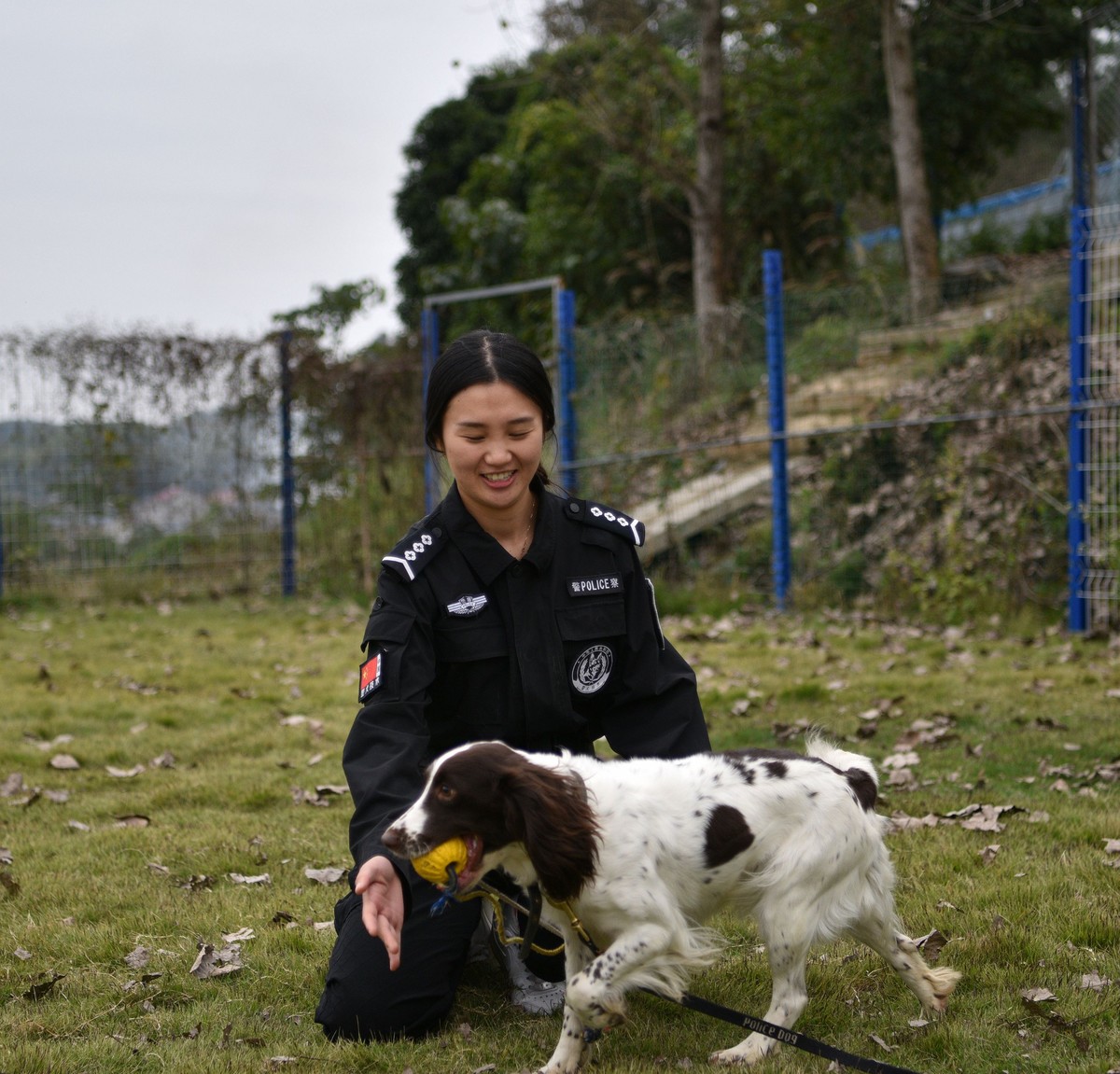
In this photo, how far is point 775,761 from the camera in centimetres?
305

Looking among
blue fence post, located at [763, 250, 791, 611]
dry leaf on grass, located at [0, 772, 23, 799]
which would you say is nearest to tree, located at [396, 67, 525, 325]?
A: blue fence post, located at [763, 250, 791, 611]

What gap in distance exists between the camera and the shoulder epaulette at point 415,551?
11.2 feet

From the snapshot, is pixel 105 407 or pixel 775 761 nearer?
pixel 775 761

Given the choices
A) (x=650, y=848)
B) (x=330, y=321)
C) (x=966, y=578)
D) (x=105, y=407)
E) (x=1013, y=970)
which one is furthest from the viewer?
(x=330, y=321)

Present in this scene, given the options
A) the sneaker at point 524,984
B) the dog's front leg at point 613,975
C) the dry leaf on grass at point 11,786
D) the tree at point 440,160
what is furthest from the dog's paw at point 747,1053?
the tree at point 440,160

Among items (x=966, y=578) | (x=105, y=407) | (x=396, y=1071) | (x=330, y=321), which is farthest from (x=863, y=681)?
(x=330, y=321)

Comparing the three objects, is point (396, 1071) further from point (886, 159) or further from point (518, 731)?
point (886, 159)

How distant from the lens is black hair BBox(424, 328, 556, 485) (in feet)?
11.2

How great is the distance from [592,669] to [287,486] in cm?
1050

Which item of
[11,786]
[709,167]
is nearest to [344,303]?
[709,167]

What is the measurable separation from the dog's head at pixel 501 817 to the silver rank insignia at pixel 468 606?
772 mm

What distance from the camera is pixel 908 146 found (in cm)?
1409

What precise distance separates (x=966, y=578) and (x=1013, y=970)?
20.9 ft

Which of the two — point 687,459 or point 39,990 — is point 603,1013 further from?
point 687,459
